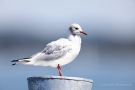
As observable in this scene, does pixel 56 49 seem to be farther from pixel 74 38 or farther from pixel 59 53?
pixel 74 38

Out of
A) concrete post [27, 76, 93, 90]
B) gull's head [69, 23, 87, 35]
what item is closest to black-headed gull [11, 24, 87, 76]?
gull's head [69, 23, 87, 35]

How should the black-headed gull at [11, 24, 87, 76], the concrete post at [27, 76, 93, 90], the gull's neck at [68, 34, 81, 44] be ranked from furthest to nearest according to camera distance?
the gull's neck at [68, 34, 81, 44], the black-headed gull at [11, 24, 87, 76], the concrete post at [27, 76, 93, 90]

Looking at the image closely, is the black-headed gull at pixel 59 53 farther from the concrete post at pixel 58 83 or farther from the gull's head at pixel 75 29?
the concrete post at pixel 58 83

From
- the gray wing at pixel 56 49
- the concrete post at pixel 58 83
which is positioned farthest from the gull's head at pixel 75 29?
the concrete post at pixel 58 83

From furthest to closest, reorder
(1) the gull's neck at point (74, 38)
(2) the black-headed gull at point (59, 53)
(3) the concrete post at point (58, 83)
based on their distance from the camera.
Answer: (1) the gull's neck at point (74, 38)
(2) the black-headed gull at point (59, 53)
(3) the concrete post at point (58, 83)

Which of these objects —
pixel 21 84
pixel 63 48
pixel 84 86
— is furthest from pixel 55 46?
pixel 21 84

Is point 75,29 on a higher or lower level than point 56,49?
higher

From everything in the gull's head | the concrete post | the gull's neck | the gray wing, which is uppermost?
the gull's head

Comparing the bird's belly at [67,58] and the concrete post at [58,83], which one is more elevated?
the bird's belly at [67,58]

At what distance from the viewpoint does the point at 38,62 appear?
6.87m

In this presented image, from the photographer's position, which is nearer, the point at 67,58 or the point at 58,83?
the point at 58,83

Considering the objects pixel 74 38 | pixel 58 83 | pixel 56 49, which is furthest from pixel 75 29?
pixel 58 83

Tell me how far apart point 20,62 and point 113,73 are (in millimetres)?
20510

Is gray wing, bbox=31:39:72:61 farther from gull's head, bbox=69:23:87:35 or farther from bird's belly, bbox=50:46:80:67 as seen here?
gull's head, bbox=69:23:87:35
